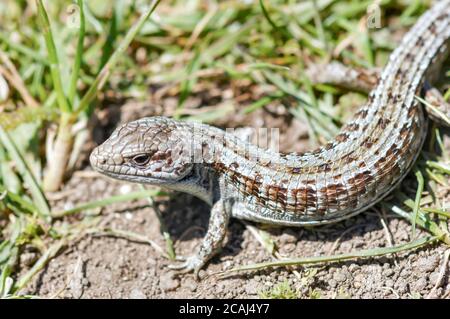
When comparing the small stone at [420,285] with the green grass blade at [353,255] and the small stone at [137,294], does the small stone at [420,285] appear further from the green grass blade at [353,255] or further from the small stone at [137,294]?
the small stone at [137,294]

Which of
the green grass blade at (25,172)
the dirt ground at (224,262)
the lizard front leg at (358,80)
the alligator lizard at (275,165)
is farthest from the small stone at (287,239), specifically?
the green grass blade at (25,172)

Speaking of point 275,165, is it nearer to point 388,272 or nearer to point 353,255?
point 353,255

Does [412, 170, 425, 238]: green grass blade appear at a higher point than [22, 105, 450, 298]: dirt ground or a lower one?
higher

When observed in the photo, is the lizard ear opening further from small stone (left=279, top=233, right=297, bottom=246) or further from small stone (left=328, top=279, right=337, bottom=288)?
small stone (left=328, top=279, right=337, bottom=288)

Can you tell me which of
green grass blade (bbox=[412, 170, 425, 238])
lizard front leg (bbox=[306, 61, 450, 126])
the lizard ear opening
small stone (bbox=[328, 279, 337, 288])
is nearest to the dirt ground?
small stone (bbox=[328, 279, 337, 288])
